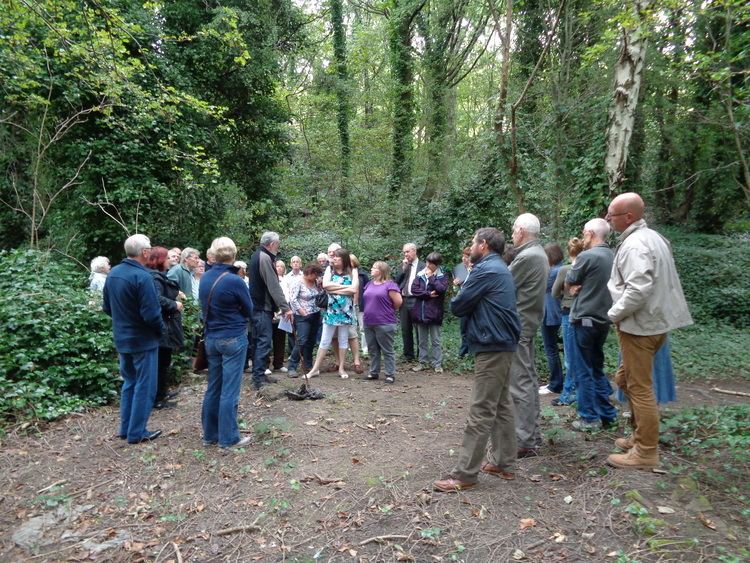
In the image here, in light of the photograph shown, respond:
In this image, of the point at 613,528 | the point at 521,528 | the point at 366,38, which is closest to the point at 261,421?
the point at 521,528

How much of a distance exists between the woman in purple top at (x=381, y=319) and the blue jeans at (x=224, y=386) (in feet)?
9.53

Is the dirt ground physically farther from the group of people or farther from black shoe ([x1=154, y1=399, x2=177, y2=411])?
→ black shoe ([x1=154, y1=399, x2=177, y2=411])

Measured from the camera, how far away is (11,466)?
183 inches

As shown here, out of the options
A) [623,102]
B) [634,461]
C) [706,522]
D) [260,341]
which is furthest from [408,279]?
[706,522]

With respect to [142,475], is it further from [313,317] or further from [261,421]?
[313,317]

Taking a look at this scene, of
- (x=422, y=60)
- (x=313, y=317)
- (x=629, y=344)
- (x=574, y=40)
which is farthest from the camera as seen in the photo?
(x=422, y=60)

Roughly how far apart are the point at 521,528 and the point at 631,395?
1469mm

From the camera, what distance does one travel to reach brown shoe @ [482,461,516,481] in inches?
157

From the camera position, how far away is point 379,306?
7.42 meters

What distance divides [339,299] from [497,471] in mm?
4010

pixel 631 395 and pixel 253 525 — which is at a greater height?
pixel 631 395

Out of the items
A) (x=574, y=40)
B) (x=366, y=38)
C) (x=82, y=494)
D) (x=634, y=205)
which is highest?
(x=366, y=38)

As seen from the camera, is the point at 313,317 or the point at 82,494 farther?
the point at 313,317

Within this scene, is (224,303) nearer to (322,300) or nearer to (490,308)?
(490,308)
